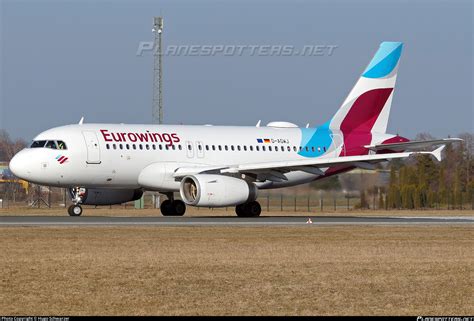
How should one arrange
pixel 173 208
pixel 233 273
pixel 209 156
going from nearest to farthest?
pixel 233 273
pixel 209 156
pixel 173 208

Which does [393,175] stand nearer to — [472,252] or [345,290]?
[472,252]

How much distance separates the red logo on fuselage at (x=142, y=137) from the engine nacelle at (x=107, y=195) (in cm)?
313

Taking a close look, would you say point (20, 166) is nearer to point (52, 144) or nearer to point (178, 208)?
point (52, 144)

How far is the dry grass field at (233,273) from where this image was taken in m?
18.0

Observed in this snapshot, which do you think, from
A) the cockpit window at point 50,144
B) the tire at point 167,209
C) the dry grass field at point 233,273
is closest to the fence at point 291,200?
the tire at point 167,209

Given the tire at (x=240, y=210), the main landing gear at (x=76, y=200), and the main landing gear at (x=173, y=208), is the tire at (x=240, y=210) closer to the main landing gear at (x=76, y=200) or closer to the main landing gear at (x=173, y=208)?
the main landing gear at (x=173, y=208)

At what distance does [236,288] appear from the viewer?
20141 millimetres

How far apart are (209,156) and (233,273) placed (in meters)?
27.4

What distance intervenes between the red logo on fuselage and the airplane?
5 centimetres

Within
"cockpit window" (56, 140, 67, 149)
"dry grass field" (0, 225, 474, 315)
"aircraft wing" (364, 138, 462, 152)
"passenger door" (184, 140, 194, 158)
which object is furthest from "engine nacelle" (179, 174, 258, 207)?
"dry grass field" (0, 225, 474, 315)

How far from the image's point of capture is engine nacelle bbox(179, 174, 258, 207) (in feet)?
Answer: 148

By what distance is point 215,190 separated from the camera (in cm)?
4509

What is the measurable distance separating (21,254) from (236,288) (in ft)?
26.2

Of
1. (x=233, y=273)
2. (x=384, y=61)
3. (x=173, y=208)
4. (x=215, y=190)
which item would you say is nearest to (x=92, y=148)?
(x=215, y=190)
